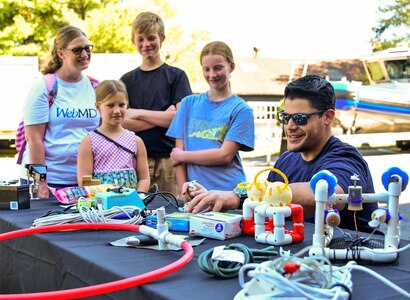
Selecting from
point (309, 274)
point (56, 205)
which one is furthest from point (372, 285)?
point (56, 205)

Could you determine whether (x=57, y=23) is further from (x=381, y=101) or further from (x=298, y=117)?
(x=298, y=117)

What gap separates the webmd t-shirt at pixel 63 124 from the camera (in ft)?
11.1

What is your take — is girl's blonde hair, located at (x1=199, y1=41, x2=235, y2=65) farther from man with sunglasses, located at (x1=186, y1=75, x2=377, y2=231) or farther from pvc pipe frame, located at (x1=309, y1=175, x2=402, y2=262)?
pvc pipe frame, located at (x1=309, y1=175, x2=402, y2=262)

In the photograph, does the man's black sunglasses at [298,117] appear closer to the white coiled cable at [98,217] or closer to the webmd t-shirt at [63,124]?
the white coiled cable at [98,217]

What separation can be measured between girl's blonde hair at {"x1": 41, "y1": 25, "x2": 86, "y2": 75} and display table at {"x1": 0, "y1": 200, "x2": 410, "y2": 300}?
121 cm

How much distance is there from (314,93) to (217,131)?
1.01 m

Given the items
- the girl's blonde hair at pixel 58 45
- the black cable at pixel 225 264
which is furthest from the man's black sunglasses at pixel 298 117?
the girl's blonde hair at pixel 58 45

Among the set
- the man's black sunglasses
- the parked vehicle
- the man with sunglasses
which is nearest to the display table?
the man with sunglasses

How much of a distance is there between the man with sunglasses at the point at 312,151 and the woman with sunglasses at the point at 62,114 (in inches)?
51.7

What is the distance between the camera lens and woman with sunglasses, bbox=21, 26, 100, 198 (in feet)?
11.0

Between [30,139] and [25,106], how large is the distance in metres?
0.21

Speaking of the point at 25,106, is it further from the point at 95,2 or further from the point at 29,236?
the point at 95,2

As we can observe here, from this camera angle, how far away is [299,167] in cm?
250

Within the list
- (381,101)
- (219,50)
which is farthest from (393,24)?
(219,50)
